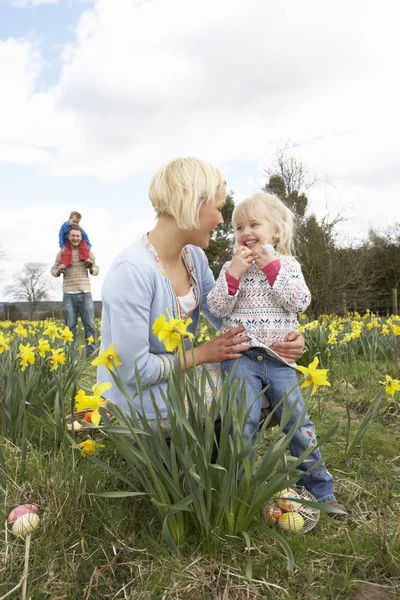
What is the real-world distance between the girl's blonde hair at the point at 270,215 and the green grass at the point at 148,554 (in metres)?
1.19

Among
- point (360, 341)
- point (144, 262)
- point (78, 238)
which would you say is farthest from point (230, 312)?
point (78, 238)

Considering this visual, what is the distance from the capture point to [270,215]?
2.27 meters

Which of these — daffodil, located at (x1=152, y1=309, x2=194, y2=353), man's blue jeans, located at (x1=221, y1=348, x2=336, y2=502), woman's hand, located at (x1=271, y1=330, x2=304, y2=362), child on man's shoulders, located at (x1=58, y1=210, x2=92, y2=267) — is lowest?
man's blue jeans, located at (x1=221, y1=348, x2=336, y2=502)

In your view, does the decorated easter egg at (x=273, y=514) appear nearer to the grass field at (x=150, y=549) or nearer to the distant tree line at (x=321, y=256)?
the grass field at (x=150, y=549)

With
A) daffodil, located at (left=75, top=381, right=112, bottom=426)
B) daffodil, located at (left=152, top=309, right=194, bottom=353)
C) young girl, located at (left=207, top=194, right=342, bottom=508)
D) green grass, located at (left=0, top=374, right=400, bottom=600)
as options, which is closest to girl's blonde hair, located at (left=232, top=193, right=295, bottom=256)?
young girl, located at (left=207, top=194, right=342, bottom=508)

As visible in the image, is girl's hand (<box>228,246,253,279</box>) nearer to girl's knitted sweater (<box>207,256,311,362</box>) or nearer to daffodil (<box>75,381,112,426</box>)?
girl's knitted sweater (<box>207,256,311,362</box>)

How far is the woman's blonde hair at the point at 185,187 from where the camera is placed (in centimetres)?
202

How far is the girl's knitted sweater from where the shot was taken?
6.82ft

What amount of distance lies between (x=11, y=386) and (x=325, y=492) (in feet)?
4.93

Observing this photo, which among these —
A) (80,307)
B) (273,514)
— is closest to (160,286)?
(273,514)

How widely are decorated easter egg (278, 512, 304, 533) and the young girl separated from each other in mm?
242

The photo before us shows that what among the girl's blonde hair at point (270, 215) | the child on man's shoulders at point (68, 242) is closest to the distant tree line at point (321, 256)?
the child on man's shoulders at point (68, 242)

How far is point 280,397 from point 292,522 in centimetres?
50

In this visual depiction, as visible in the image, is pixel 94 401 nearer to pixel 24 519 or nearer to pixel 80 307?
pixel 24 519
